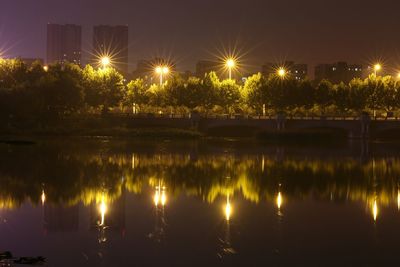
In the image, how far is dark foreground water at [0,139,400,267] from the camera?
25344 mm

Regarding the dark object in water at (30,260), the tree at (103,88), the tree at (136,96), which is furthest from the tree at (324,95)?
the dark object in water at (30,260)

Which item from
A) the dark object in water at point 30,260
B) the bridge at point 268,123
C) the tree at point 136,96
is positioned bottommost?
the dark object in water at point 30,260

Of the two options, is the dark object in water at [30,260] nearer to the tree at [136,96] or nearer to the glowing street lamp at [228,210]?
the glowing street lamp at [228,210]

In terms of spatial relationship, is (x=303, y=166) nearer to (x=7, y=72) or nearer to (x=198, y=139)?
(x=198, y=139)

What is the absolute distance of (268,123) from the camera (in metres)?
106

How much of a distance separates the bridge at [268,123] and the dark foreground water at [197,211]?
43419 mm

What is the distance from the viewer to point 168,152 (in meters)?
70.1

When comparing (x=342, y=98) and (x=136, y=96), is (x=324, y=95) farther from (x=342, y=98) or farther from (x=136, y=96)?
(x=136, y=96)

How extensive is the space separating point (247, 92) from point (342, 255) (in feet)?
350

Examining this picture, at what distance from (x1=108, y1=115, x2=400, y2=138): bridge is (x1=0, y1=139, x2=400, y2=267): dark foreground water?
43419 millimetres

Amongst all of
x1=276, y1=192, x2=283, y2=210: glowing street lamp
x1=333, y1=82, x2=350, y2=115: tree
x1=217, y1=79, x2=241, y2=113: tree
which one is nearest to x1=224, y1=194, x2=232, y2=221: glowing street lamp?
x1=276, y1=192, x2=283, y2=210: glowing street lamp

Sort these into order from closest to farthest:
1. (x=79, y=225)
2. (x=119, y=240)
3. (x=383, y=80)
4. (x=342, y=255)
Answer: (x=342, y=255) → (x=119, y=240) → (x=79, y=225) → (x=383, y=80)

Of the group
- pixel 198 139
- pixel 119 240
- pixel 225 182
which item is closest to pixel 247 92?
pixel 198 139

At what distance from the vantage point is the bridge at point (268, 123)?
104 metres
